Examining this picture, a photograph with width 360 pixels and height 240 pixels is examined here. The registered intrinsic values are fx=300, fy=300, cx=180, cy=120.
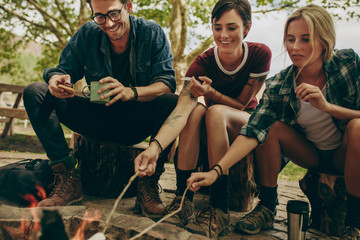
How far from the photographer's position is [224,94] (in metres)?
2.77

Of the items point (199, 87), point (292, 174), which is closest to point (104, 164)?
point (199, 87)

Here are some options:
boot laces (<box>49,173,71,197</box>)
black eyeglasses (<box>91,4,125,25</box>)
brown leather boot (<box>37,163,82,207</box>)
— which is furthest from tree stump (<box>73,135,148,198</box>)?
black eyeglasses (<box>91,4,125,25</box>)

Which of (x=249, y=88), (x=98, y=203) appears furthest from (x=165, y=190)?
(x=249, y=88)

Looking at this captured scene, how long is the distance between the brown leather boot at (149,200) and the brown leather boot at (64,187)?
531 mm

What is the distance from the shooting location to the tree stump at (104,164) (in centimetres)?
282

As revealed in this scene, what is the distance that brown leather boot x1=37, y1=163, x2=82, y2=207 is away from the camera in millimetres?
2381

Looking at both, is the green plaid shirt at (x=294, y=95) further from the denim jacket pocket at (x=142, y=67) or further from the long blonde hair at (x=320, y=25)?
the denim jacket pocket at (x=142, y=67)

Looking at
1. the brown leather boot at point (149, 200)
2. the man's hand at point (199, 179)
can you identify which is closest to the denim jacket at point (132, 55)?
the brown leather boot at point (149, 200)

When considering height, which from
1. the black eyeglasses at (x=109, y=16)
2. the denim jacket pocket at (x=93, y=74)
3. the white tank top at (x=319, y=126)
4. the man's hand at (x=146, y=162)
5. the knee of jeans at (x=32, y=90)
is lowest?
the man's hand at (x=146, y=162)

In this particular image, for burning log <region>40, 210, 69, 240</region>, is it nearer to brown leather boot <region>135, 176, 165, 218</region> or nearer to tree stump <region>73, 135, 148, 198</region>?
brown leather boot <region>135, 176, 165, 218</region>

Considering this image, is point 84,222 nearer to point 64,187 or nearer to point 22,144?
point 64,187

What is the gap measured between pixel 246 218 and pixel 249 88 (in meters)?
1.10

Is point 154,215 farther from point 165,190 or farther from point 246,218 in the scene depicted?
point 165,190

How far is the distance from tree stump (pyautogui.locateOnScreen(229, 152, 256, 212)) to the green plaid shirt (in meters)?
0.52
